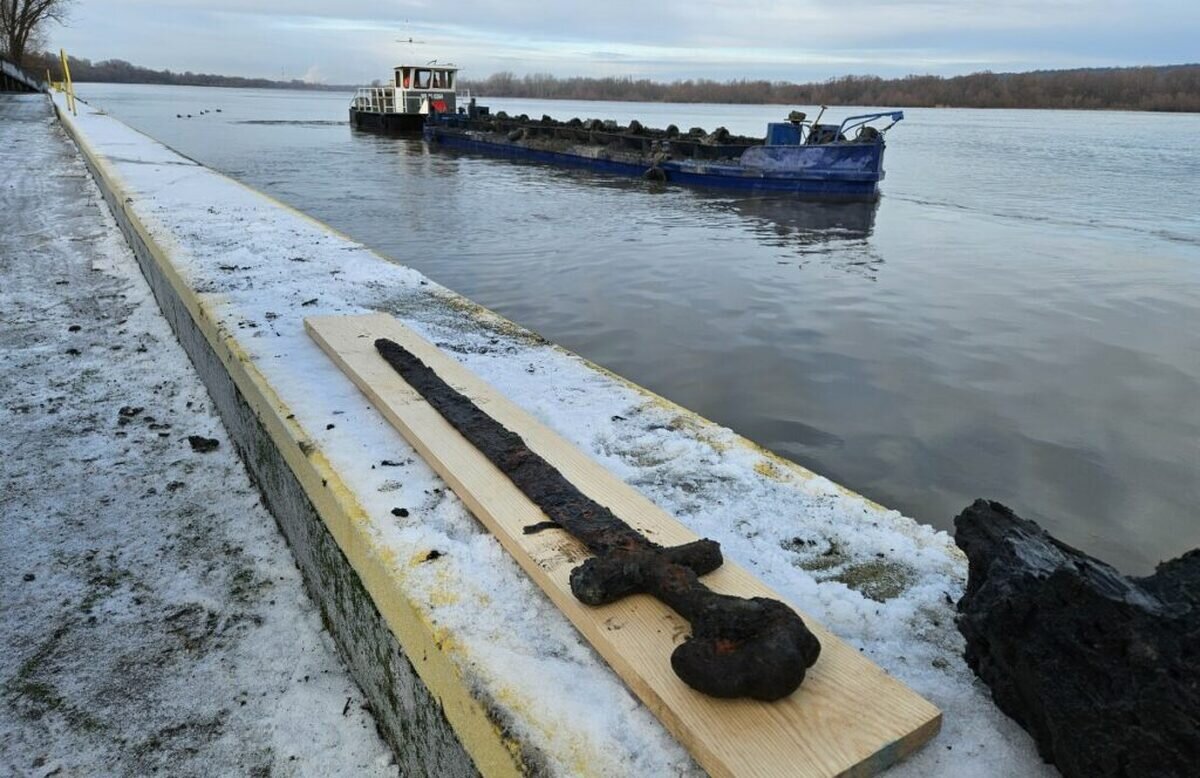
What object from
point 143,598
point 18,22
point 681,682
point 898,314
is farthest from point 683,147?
point 18,22

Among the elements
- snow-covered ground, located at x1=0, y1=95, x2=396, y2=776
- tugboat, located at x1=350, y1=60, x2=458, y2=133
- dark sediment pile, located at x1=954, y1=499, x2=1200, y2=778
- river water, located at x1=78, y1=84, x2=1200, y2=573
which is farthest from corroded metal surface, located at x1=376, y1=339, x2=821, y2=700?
tugboat, located at x1=350, y1=60, x2=458, y2=133

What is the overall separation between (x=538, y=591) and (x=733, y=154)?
21.6 m

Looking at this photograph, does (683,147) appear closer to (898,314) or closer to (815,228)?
(815,228)

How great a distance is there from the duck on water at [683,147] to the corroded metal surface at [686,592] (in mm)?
16389

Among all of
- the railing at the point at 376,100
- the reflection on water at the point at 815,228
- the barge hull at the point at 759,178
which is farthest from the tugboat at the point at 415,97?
the reflection on water at the point at 815,228

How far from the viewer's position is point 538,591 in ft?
6.72

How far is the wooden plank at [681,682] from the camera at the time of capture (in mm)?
1499

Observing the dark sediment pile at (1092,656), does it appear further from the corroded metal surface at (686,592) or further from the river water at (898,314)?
the river water at (898,314)

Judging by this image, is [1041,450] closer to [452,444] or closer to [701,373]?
[701,373]

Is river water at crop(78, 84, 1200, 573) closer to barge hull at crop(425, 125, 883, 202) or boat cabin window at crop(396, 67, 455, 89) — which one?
barge hull at crop(425, 125, 883, 202)

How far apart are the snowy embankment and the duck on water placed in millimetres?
15370

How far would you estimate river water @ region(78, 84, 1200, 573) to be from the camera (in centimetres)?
495

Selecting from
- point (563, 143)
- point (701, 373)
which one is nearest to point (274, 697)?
point (701, 373)

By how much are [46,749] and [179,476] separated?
1569 millimetres
